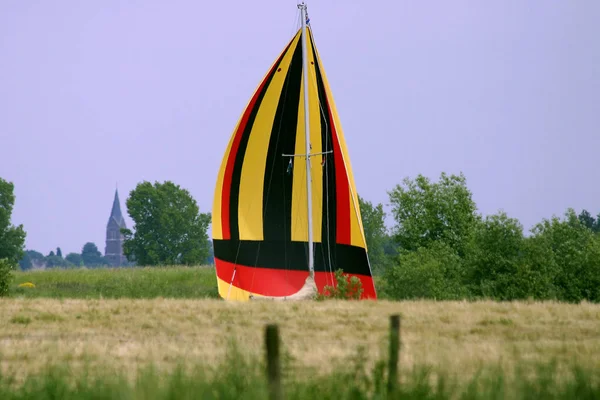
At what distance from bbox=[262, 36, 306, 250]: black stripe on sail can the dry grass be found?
7.74 metres

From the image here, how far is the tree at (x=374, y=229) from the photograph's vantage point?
3152 inches

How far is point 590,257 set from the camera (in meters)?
36.5

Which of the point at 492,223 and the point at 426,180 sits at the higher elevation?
the point at 426,180

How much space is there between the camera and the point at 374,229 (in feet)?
270

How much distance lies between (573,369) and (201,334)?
26.8ft

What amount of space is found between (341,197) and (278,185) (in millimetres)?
2214

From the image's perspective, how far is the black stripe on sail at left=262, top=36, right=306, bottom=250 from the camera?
2948 cm

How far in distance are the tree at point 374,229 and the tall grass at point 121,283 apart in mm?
37405

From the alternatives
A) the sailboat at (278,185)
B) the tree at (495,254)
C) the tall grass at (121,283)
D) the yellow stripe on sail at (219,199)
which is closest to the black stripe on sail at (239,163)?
the sailboat at (278,185)

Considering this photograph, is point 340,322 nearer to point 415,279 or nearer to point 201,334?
point 201,334

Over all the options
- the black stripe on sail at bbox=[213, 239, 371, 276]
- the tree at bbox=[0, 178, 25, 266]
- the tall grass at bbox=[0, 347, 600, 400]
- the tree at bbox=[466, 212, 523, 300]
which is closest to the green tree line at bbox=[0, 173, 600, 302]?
the tree at bbox=[466, 212, 523, 300]

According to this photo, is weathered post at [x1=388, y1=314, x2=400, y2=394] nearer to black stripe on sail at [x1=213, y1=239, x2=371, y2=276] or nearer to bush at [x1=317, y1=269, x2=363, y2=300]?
bush at [x1=317, y1=269, x2=363, y2=300]

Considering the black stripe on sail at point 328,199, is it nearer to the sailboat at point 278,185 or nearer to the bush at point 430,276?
the sailboat at point 278,185

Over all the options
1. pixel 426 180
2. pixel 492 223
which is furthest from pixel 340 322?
pixel 426 180
